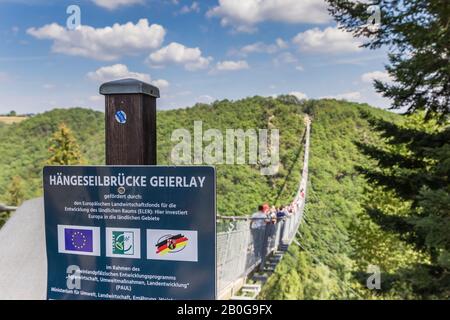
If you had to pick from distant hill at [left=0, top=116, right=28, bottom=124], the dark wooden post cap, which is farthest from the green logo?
distant hill at [left=0, top=116, right=28, bottom=124]

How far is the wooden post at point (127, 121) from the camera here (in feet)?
2.92

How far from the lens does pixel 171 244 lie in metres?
0.78

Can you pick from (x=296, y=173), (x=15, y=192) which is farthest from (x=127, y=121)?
(x=15, y=192)

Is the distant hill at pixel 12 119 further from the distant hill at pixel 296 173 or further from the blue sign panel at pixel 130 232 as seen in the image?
the blue sign panel at pixel 130 232

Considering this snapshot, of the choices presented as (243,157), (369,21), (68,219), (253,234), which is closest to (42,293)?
(68,219)

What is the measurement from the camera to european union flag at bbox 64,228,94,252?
0.84 m

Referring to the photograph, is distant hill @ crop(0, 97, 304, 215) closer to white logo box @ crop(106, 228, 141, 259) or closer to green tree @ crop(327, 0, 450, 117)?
green tree @ crop(327, 0, 450, 117)

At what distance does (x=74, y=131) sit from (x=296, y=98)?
36.0ft

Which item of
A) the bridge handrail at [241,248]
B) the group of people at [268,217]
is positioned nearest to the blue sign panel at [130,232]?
the bridge handrail at [241,248]

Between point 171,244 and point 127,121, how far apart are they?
279 mm

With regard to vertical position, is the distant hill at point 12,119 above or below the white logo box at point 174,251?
above

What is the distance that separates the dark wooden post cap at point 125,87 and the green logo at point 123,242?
0.28 meters
